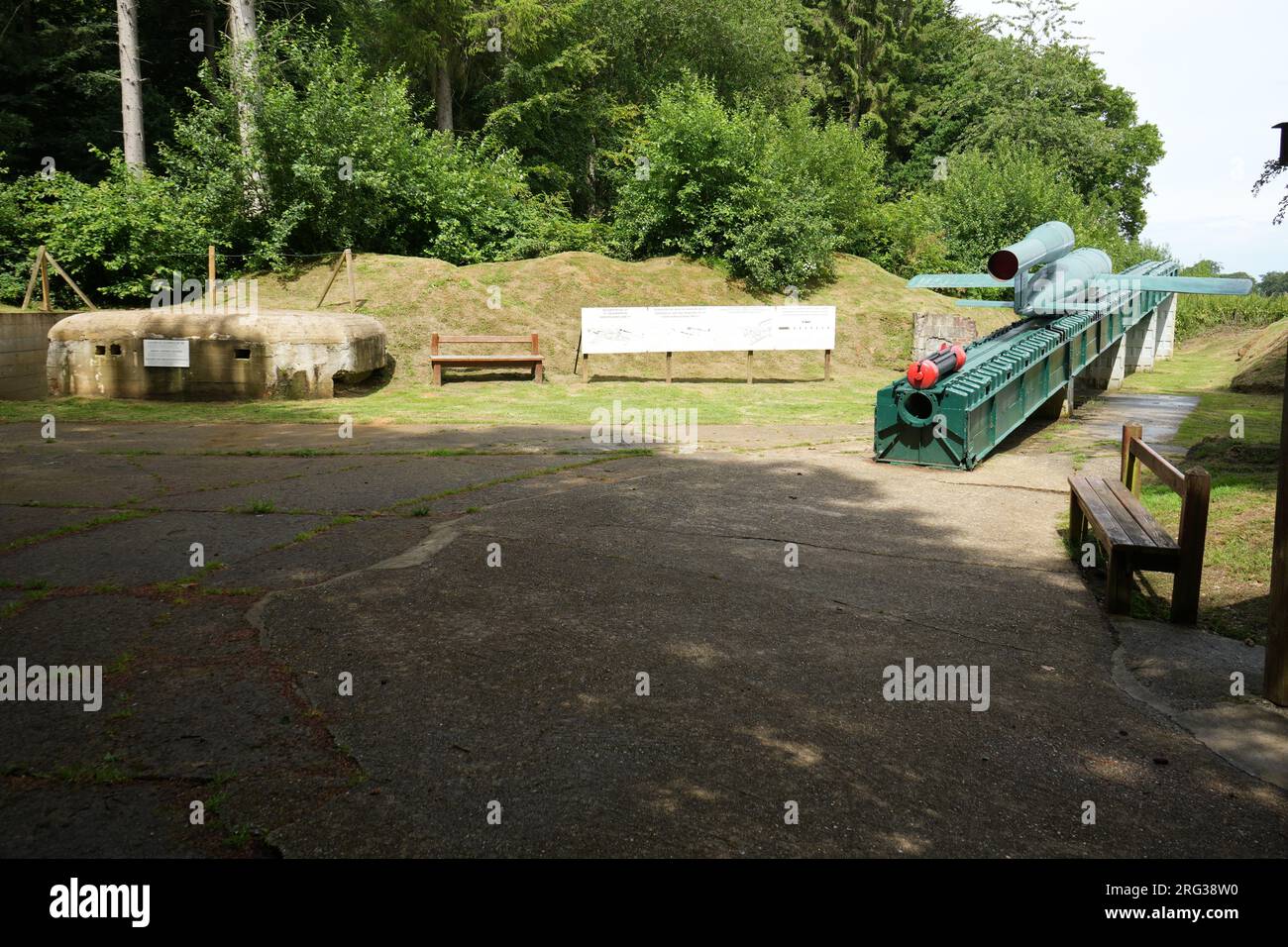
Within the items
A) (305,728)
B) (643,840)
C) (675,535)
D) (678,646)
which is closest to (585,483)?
(675,535)

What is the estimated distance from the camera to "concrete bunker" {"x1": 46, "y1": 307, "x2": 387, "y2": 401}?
48.3 feet

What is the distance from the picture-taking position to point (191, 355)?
14766 millimetres

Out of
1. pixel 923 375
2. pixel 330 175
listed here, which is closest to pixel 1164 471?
pixel 923 375

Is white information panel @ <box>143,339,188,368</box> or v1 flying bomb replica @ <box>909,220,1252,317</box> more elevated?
v1 flying bomb replica @ <box>909,220,1252,317</box>

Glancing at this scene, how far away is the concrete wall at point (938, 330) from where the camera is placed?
21.5 meters

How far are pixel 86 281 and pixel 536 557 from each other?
18462 millimetres

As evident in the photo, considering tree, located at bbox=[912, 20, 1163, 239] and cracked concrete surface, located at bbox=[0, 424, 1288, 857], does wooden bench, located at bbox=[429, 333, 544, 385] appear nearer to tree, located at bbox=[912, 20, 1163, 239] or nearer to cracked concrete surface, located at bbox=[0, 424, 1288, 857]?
cracked concrete surface, located at bbox=[0, 424, 1288, 857]

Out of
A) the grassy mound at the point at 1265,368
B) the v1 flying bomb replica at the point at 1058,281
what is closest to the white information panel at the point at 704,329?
the v1 flying bomb replica at the point at 1058,281

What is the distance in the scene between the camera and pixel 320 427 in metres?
12.5

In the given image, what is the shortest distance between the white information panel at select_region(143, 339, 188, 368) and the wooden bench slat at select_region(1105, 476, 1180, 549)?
518 inches

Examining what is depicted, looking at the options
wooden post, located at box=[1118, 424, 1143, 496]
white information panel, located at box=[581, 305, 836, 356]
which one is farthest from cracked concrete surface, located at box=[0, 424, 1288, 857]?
white information panel, located at box=[581, 305, 836, 356]

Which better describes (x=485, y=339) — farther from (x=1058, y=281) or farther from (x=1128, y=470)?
(x=1128, y=470)

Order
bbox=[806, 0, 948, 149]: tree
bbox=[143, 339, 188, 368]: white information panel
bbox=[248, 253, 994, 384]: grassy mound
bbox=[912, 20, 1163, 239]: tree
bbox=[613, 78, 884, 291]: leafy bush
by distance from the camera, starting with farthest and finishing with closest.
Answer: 1. bbox=[806, 0, 948, 149]: tree
2. bbox=[912, 20, 1163, 239]: tree
3. bbox=[613, 78, 884, 291]: leafy bush
4. bbox=[248, 253, 994, 384]: grassy mound
5. bbox=[143, 339, 188, 368]: white information panel
